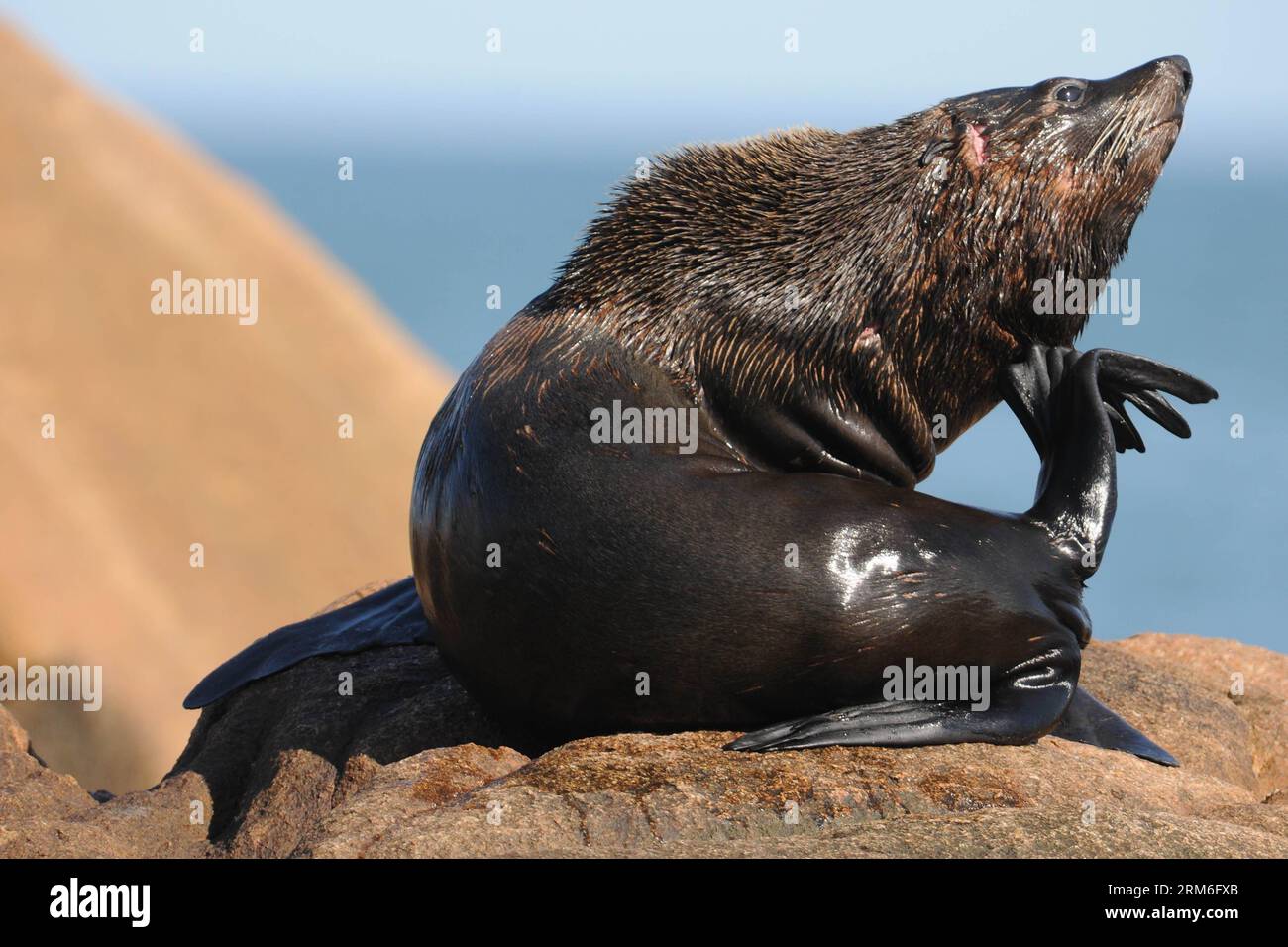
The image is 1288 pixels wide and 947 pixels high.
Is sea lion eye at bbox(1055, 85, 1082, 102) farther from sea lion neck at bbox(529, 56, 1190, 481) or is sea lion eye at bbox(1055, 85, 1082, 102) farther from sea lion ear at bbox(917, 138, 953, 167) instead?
sea lion ear at bbox(917, 138, 953, 167)

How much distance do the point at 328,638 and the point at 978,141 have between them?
4.12m

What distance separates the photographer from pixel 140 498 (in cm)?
2308

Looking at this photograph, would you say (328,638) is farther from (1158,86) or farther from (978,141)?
(1158,86)

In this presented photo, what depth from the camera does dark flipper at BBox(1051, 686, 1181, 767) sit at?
795cm

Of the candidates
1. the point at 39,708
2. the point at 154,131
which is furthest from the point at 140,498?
the point at 154,131

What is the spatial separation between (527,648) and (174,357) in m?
20.0

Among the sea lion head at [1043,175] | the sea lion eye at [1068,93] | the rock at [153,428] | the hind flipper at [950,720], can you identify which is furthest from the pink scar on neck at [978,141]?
the rock at [153,428]

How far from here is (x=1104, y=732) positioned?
809cm

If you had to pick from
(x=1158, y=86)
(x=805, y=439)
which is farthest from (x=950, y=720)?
(x=1158, y=86)

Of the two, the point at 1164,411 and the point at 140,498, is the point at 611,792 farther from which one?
the point at 140,498

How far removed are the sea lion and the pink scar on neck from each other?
0.01 metres

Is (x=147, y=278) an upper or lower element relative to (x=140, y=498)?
upper

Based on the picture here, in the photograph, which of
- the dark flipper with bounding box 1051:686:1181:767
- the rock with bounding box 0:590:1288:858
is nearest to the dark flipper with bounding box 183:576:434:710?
the rock with bounding box 0:590:1288:858

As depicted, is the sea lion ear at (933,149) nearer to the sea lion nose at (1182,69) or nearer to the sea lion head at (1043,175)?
the sea lion head at (1043,175)
